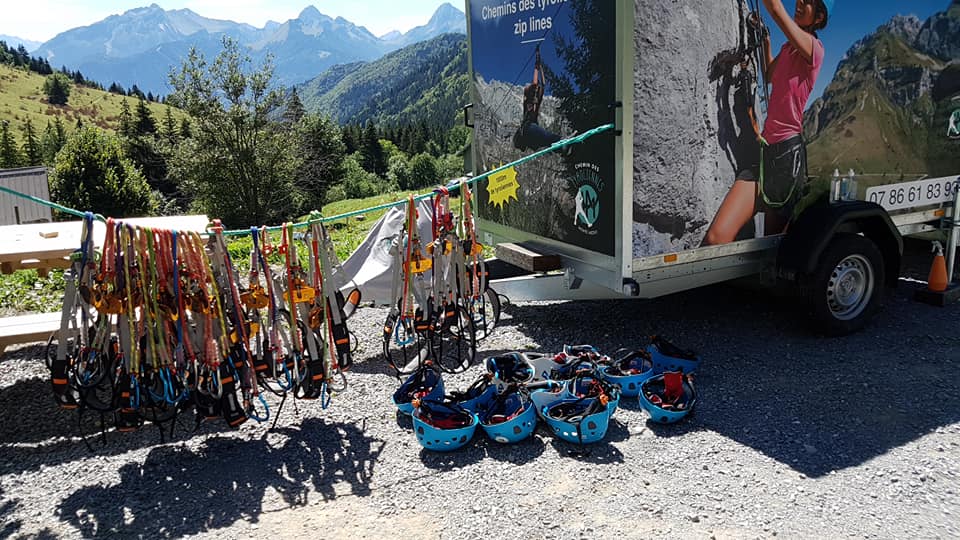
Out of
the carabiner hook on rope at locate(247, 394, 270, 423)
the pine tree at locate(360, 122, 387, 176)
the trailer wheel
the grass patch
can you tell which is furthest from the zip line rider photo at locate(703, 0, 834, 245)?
the pine tree at locate(360, 122, 387, 176)

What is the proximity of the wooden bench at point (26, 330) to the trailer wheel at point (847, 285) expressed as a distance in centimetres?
576

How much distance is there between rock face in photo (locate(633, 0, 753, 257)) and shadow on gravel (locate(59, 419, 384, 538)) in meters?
2.50

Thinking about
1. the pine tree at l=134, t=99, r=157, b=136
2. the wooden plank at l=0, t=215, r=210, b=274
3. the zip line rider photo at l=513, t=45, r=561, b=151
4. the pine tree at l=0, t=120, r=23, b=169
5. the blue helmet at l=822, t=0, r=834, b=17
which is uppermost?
the pine tree at l=134, t=99, r=157, b=136

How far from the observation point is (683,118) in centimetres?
481

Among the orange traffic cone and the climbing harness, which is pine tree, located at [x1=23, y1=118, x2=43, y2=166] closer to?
the climbing harness

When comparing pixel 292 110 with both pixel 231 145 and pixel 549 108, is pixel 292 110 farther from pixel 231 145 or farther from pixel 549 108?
pixel 549 108

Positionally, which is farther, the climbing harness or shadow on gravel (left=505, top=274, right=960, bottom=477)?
shadow on gravel (left=505, top=274, right=960, bottom=477)

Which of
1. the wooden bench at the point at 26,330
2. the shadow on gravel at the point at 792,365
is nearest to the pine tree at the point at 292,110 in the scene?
the shadow on gravel at the point at 792,365

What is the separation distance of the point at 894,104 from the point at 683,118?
8.28ft

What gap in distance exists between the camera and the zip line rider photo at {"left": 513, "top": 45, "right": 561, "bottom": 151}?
5473 mm

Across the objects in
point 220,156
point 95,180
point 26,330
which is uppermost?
point 220,156

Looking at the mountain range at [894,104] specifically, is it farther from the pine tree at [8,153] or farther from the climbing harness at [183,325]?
the pine tree at [8,153]

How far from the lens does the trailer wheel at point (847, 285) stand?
5.50 metres

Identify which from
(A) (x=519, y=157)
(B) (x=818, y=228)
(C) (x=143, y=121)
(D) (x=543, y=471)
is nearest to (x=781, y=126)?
(B) (x=818, y=228)
